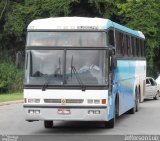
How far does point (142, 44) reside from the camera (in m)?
27.9

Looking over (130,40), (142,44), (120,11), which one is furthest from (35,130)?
(120,11)

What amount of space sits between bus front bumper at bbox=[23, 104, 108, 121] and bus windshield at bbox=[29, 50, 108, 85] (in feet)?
2.33

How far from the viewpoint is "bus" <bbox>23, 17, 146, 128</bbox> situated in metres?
16.4

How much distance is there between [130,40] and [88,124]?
482 cm

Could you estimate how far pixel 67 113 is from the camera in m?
16.4

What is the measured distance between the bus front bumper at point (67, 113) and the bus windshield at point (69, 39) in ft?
6.11

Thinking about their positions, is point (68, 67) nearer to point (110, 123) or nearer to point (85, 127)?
point (110, 123)

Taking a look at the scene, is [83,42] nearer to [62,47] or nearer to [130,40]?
[62,47]

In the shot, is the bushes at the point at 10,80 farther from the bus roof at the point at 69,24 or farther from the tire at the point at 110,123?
the bus roof at the point at 69,24

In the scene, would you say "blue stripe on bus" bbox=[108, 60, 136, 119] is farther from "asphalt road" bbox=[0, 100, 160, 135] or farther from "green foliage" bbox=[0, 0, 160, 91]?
"green foliage" bbox=[0, 0, 160, 91]

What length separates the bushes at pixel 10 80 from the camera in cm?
4900

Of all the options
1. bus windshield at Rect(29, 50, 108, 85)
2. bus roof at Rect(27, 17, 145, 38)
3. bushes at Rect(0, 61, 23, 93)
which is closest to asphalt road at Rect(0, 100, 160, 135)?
bus windshield at Rect(29, 50, 108, 85)

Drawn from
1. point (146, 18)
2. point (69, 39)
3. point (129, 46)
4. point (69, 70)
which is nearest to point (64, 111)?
point (69, 70)

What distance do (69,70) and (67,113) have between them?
1230 millimetres
